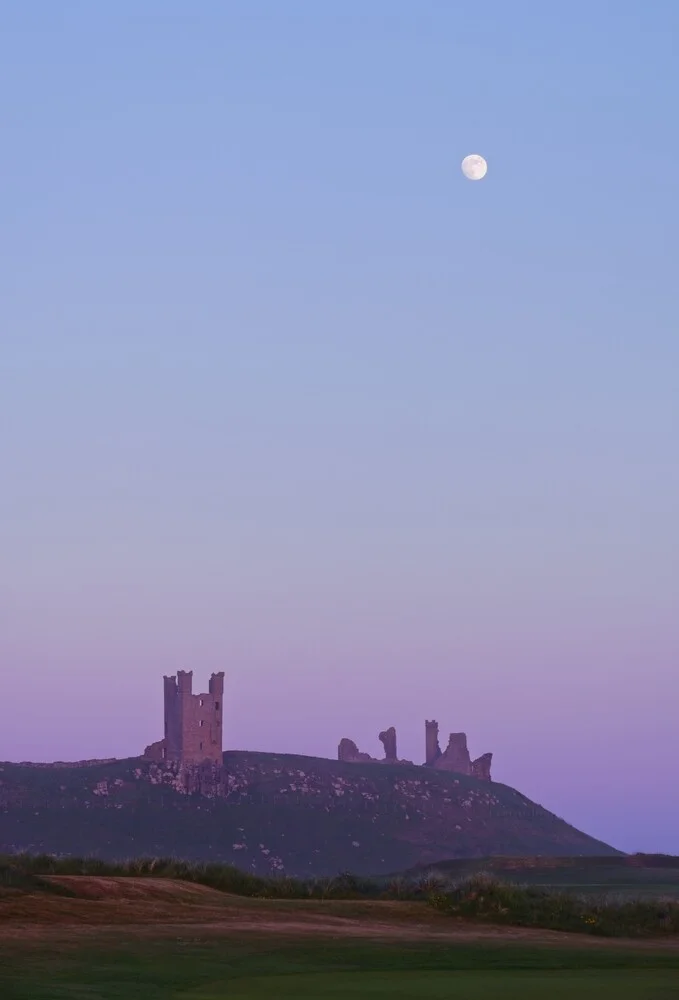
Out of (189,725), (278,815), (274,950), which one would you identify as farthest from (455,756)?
(274,950)

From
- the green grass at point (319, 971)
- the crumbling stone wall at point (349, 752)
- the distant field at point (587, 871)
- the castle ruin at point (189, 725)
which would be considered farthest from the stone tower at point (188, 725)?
the green grass at point (319, 971)

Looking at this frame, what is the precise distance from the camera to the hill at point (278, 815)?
114m

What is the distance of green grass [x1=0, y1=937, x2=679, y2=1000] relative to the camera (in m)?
16.9

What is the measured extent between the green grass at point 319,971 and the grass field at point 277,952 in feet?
0.08

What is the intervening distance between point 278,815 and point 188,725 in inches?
855

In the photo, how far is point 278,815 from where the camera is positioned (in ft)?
418

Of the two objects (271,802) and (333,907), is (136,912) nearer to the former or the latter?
(333,907)

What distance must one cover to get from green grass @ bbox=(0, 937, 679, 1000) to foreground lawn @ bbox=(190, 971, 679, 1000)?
0.04ft

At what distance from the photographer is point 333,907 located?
27.6 metres

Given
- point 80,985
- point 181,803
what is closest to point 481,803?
point 181,803

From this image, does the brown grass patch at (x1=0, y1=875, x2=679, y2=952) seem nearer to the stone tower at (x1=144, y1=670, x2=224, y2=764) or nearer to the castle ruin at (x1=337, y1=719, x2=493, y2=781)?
the stone tower at (x1=144, y1=670, x2=224, y2=764)

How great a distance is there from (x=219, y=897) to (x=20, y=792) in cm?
10266

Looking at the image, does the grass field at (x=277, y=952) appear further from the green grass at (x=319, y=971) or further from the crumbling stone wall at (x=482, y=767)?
the crumbling stone wall at (x=482, y=767)

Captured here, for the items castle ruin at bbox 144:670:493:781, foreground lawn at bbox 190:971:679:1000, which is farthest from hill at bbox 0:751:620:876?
foreground lawn at bbox 190:971:679:1000
